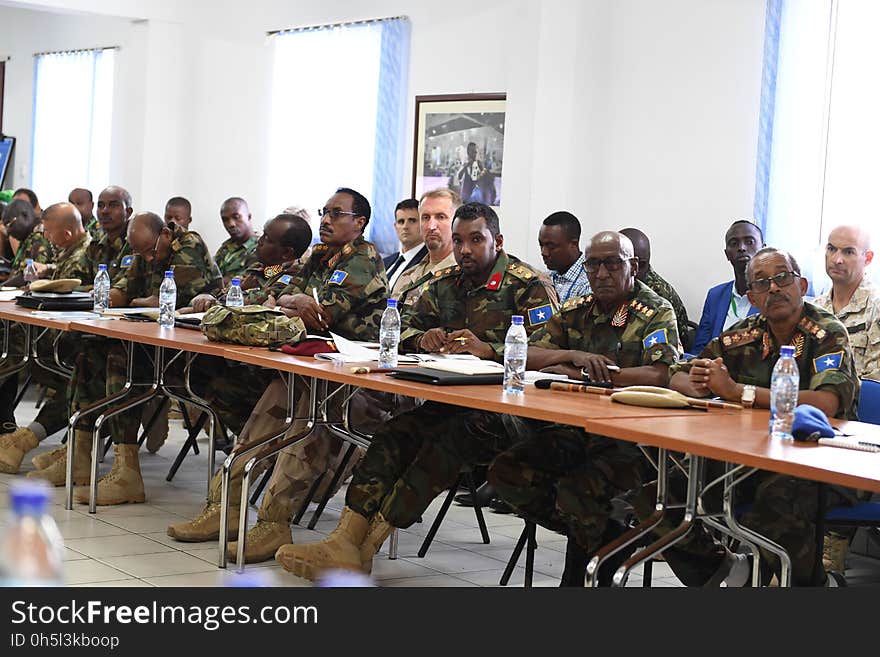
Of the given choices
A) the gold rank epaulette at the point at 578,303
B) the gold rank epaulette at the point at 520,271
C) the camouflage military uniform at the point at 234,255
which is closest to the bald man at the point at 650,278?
the gold rank epaulette at the point at 520,271

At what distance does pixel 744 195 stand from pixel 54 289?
3694 mm

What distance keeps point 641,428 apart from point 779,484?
69cm

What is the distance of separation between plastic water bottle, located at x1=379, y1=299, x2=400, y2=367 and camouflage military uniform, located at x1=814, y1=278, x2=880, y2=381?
74.6 inches

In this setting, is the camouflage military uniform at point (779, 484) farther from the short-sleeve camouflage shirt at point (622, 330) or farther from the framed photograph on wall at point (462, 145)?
the framed photograph on wall at point (462, 145)

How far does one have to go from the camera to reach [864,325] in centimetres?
494

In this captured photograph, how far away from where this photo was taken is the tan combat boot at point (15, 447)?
18.3 feet

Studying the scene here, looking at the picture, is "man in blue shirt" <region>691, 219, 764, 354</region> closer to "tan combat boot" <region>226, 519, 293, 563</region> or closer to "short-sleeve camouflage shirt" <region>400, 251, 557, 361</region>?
"short-sleeve camouflage shirt" <region>400, 251, 557, 361</region>

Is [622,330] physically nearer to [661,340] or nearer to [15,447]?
[661,340]

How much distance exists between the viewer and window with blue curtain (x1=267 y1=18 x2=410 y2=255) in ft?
27.2

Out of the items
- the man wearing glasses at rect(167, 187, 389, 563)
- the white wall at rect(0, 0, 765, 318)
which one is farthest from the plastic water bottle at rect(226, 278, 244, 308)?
the white wall at rect(0, 0, 765, 318)

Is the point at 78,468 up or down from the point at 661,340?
down

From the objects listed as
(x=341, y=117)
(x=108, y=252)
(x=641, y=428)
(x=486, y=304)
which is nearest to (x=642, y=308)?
(x=486, y=304)

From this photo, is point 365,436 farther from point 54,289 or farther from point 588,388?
point 54,289

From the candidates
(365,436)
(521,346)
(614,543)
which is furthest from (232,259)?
(614,543)
